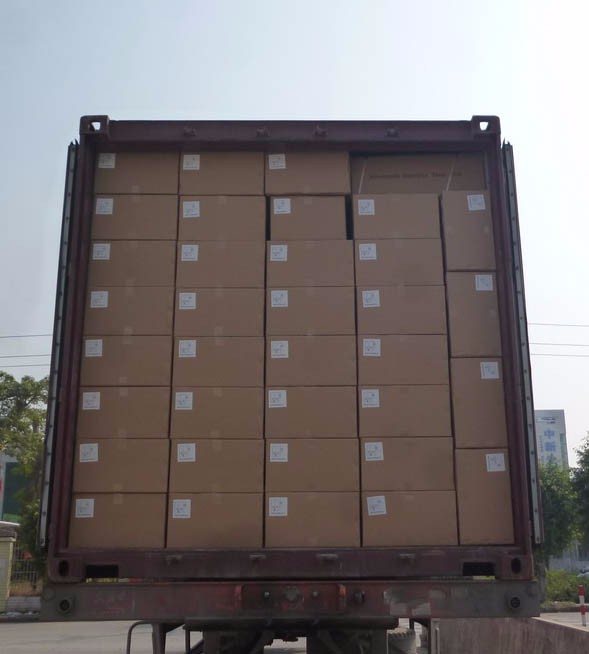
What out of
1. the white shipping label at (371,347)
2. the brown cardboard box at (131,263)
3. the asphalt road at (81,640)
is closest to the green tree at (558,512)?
the asphalt road at (81,640)

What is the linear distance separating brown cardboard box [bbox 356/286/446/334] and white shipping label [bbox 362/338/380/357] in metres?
0.05

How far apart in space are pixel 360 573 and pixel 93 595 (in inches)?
51.7

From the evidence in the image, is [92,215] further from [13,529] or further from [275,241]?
[13,529]

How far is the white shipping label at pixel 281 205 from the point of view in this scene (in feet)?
14.8

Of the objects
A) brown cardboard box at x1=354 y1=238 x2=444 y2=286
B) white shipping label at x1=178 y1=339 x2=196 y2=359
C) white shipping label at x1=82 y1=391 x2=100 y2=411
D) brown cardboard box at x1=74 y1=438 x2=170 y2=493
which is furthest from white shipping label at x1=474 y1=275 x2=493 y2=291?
white shipping label at x1=82 y1=391 x2=100 y2=411

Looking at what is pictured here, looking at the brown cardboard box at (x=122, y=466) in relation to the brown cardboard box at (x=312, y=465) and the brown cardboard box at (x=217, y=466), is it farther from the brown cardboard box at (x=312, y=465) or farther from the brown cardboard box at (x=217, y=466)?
the brown cardboard box at (x=312, y=465)

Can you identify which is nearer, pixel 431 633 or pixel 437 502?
pixel 437 502

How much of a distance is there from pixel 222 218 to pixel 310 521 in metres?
1.77

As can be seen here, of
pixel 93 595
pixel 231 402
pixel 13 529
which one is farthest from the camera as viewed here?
pixel 13 529

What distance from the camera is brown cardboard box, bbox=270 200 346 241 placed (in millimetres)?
4465

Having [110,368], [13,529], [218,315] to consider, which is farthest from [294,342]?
[13,529]

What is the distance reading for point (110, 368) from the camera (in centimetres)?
419

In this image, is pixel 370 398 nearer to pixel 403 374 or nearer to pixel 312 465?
pixel 403 374

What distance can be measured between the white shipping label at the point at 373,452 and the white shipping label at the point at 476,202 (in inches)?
59.5
